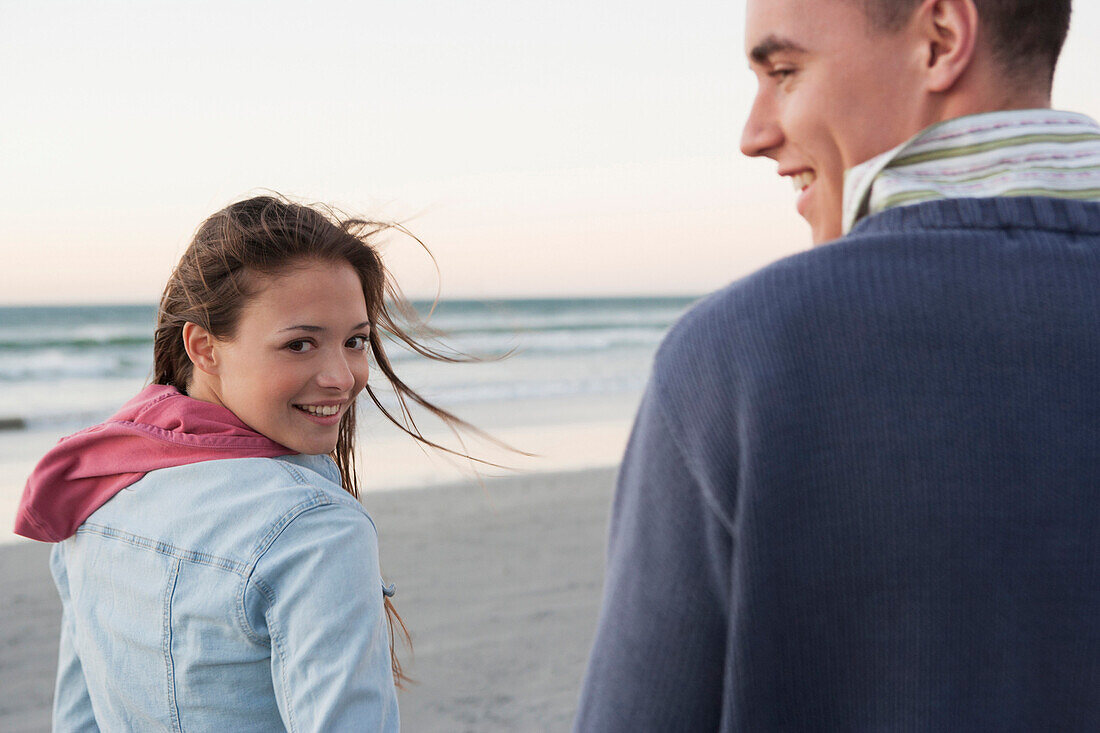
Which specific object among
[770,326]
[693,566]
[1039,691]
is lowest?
[1039,691]

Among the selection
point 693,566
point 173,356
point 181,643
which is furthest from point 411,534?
point 693,566

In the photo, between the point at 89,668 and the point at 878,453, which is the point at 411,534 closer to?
the point at 89,668

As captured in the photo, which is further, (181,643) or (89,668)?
(89,668)

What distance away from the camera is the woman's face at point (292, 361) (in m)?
1.72

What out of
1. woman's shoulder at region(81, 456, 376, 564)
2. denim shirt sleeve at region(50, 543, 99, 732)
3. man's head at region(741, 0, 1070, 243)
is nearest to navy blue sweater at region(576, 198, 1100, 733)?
man's head at region(741, 0, 1070, 243)

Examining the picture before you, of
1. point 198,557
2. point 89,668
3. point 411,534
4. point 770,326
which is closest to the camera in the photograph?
point 770,326

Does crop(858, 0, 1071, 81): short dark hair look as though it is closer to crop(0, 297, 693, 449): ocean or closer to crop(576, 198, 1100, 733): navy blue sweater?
crop(576, 198, 1100, 733): navy blue sweater

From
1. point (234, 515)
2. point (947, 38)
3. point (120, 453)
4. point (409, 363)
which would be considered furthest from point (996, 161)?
point (409, 363)

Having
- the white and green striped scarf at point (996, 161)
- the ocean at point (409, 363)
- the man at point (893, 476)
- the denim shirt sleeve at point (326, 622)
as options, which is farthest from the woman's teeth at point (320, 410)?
the ocean at point (409, 363)

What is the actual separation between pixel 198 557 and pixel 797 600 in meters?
1.05

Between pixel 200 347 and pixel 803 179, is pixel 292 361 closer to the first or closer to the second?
pixel 200 347

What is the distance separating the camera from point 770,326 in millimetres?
764

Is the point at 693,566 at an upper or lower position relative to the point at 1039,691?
upper

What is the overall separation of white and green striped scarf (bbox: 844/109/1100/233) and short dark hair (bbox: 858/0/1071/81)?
0.07m
